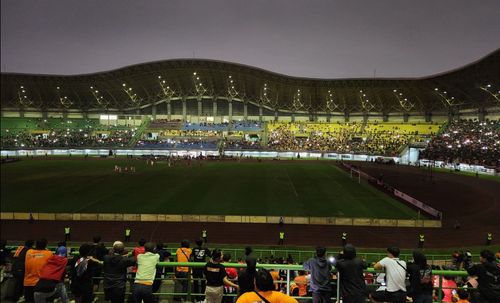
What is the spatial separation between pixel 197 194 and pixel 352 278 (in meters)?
26.8

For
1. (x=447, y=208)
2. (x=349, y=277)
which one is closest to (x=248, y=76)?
(x=447, y=208)

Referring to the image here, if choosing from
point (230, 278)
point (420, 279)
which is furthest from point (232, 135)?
point (420, 279)

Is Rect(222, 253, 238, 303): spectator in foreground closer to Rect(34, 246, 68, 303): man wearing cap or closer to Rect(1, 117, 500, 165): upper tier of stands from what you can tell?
Rect(34, 246, 68, 303): man wearing cap

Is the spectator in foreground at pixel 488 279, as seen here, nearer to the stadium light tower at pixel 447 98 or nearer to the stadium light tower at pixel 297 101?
the stadium light tower at pixel 447 98

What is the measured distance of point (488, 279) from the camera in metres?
6.28

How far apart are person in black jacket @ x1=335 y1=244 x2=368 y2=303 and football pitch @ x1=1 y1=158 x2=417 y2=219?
1889 centimetres

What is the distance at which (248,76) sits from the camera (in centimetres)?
8431

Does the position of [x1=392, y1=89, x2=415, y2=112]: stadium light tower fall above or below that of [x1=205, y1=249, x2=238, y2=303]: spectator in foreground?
above

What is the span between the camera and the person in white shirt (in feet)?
20.9

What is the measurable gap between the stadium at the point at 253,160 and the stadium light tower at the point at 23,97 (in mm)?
437

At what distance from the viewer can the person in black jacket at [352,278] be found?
20.6 ft

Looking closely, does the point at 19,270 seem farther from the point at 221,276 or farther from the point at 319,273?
the point at 319,273

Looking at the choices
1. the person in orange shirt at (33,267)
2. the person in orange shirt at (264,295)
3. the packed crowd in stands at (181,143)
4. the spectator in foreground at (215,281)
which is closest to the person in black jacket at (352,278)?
the spectator in foreground at (215,281)

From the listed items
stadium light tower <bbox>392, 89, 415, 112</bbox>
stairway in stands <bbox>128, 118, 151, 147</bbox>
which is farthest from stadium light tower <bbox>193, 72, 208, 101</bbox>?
stadium light tower <bbox>392, 89, 415, 112</bbox>
